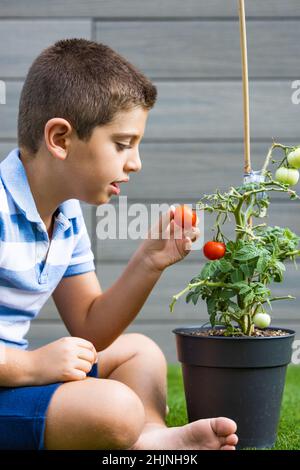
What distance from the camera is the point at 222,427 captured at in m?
1.23

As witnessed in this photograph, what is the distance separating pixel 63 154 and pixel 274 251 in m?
0.43

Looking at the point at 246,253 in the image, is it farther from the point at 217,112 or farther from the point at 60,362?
the point at 217,112

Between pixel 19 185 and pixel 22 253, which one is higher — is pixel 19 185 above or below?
above

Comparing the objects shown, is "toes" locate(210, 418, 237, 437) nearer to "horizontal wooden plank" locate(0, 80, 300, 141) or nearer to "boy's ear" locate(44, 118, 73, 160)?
"boy's ear" locate(44, 118, 73, 160)

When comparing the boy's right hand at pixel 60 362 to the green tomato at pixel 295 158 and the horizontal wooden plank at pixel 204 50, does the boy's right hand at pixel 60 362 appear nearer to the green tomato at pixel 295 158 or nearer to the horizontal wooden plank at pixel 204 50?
the green tomato at pixel 295 158

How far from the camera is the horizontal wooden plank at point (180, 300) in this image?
253cm

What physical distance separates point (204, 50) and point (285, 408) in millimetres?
1316

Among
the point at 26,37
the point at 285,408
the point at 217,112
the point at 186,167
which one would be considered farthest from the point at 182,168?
the point at 285,408

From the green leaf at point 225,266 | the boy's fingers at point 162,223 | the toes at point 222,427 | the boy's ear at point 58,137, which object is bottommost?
the toes at point 222,427

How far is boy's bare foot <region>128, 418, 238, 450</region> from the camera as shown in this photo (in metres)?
1.24

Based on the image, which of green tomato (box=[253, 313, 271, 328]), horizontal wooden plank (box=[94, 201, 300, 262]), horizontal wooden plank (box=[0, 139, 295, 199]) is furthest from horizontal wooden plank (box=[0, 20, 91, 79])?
green tomato (box=[253, 313, 271, 328])

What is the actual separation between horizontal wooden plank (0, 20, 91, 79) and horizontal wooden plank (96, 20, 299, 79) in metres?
0.16

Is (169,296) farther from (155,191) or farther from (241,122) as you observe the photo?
(241,122)
